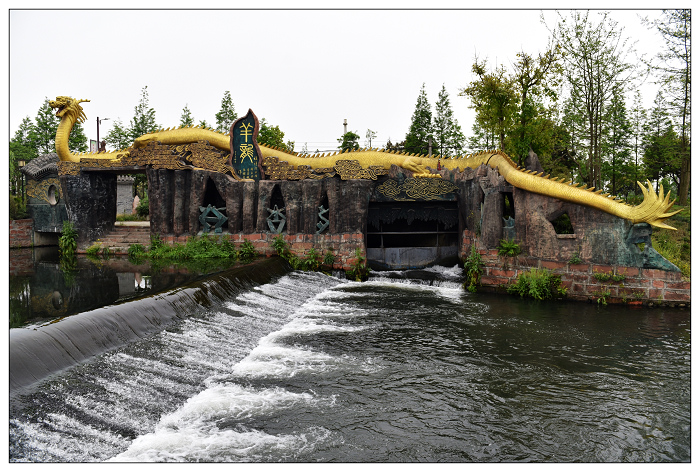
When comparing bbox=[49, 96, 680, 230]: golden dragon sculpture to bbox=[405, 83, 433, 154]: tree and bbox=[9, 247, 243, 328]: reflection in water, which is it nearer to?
bbox=[9, 247, 243, 328]: reflection in water

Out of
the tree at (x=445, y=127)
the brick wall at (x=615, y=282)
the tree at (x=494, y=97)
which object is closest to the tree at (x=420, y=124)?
the tree at (x=445, y=127)

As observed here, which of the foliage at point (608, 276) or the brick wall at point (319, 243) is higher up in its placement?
the brick wall at point (319, 243)

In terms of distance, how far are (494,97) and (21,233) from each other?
17.5 meters

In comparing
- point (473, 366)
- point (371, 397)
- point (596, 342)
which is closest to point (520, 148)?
point (596, 342)

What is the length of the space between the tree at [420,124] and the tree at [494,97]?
1384 centimetres

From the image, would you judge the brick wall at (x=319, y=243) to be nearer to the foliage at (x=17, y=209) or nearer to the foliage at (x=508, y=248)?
the foliage at (x=508, y=248)

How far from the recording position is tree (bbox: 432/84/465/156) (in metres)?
33.5

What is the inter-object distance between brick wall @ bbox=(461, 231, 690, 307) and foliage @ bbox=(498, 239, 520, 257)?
12cm

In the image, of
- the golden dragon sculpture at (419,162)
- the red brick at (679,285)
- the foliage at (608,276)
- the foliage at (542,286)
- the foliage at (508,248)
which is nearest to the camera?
the red brick at (679,285)

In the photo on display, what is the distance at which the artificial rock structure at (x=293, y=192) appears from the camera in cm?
1502

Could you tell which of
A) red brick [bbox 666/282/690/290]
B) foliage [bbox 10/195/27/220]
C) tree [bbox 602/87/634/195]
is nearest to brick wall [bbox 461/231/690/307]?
red brick [bbox 666/282/690/290]

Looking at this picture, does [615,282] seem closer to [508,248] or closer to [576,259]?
[576,259]

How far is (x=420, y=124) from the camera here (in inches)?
1326

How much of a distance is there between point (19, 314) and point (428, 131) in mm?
→ 28963
